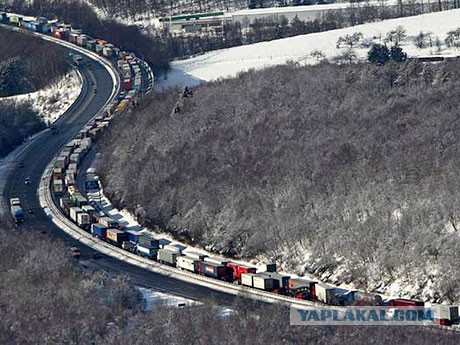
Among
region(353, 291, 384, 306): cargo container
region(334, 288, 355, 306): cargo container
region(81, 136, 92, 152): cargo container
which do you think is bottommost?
region(334, 288, 355, 306): cargo container

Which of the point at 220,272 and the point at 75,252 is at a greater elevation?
the point at 75,252

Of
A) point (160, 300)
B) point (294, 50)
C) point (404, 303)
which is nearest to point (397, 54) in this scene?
point (294, 50)

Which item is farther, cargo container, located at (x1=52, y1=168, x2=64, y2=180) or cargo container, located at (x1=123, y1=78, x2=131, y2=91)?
cargo container, located at (x1=123, y1=78, x2=131, y2=91)

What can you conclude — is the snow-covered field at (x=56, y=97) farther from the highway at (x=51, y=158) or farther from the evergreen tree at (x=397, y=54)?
the evergreen tree at (x=397, y=54)

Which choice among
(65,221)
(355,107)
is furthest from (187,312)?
(355,107)

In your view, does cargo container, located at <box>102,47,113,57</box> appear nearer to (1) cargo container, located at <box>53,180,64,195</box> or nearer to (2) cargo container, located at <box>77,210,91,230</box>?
(1) cargo container, located at <box>53,180,64,195</box>

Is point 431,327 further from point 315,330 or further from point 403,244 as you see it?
point 403,244

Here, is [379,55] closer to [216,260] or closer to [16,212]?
[16,212]

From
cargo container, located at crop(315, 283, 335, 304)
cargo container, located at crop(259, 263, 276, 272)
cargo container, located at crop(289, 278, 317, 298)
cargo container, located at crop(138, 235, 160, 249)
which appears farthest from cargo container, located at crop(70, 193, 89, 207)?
cargo container, located at crop(315, 283, 335, 304)

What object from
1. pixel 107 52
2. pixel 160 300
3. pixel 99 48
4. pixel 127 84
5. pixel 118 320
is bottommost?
pixel 160 300
